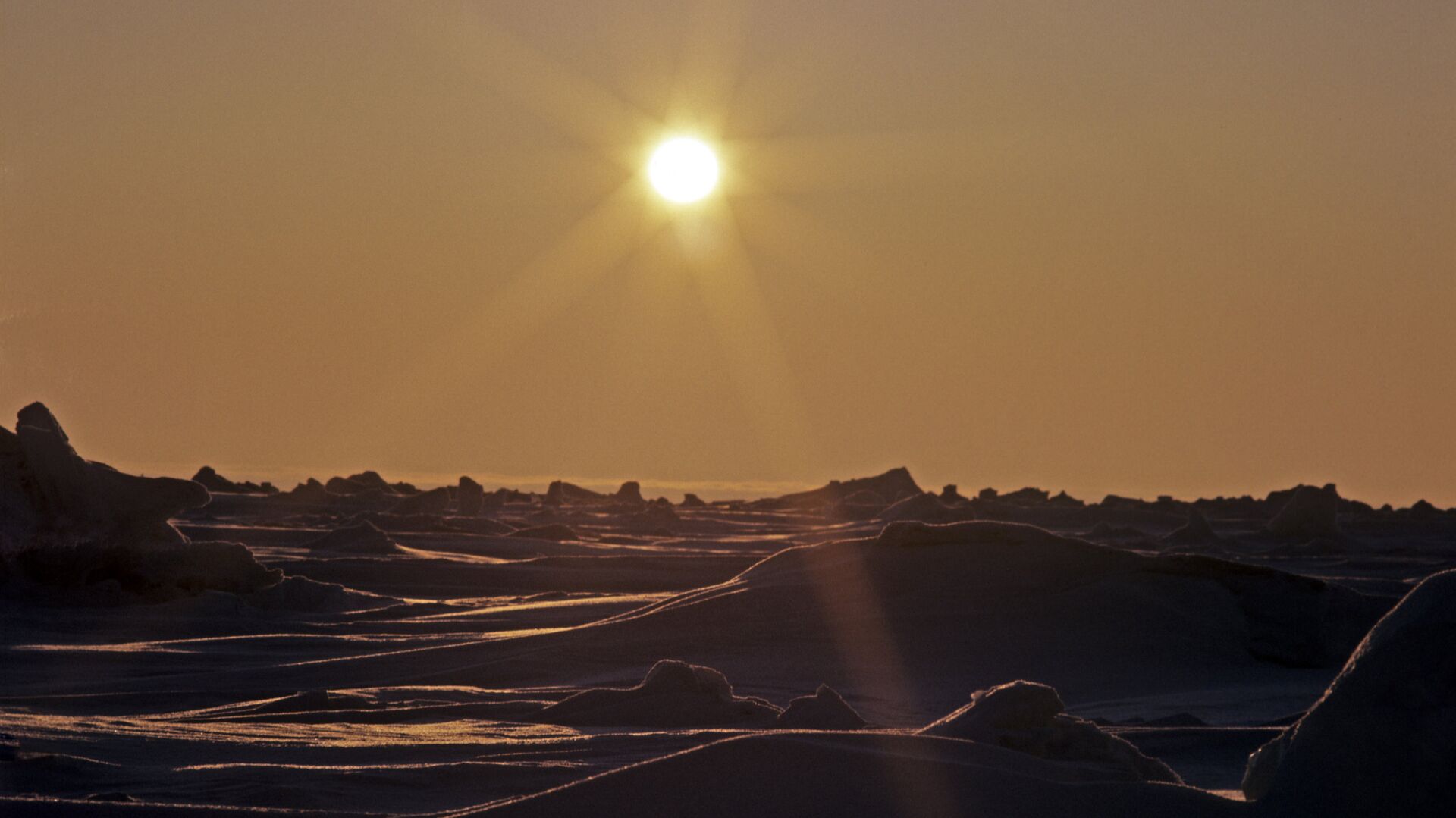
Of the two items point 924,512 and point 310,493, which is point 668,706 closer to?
point 924,512

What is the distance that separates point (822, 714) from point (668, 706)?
0.82 meters

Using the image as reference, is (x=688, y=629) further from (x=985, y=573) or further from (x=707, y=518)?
(x=707, y=518)

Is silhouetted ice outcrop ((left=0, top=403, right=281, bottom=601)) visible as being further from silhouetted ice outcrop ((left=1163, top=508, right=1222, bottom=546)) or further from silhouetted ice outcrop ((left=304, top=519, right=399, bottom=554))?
→ silhouetted ice outcrop ((left=1163, top=508, right=1222, bottom=546))

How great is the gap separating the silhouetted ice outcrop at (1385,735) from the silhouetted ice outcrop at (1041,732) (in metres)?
0.40

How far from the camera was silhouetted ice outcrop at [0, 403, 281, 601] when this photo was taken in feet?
34.9

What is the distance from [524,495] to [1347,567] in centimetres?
3266

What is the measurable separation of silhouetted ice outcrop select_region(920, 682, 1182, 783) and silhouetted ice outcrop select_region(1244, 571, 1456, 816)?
0.40m

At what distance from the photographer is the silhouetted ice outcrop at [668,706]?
5.98 m

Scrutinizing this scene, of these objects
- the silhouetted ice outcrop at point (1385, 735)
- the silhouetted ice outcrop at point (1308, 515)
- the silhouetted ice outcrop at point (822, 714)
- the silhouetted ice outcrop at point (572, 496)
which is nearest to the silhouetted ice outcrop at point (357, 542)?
the silhouetted ice outcrop at point (822, 714)

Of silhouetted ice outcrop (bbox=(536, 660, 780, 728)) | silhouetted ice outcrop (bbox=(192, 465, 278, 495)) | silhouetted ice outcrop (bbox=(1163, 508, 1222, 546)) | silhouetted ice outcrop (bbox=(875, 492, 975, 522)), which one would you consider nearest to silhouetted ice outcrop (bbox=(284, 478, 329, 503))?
silhouetted ice outcrop (bbox=(192, 465, 278, 495))

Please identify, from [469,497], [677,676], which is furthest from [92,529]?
[469,497]

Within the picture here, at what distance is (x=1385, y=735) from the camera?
3.81 metres

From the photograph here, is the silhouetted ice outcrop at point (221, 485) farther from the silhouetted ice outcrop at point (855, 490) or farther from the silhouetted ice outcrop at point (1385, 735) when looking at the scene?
the silhouetted ice outcrop at point (1385, 735)

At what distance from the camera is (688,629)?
9.19 m
